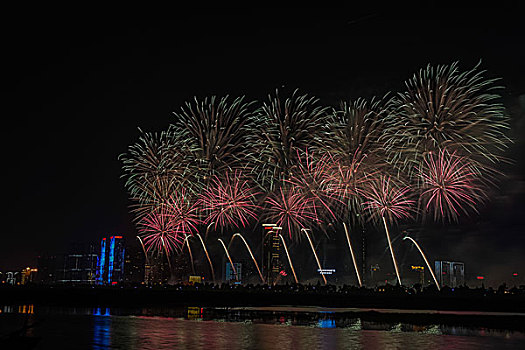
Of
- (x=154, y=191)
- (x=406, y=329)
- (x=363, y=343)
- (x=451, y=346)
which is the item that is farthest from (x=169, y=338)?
(x=154, y=191)

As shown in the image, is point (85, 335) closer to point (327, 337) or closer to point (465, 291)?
point (327, 337)

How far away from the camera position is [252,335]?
23766mm

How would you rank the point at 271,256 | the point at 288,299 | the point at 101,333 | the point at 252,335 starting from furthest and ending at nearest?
the point at 271,256 < the point at 288,299 < the point at 101,333 < the point at 252,335

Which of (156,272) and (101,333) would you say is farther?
(156,272)

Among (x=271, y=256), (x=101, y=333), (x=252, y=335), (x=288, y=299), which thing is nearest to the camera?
(x=252, y=335)

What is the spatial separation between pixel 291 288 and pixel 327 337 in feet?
197

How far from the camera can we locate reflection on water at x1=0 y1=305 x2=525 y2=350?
20.4 m

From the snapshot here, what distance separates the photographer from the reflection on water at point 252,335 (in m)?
20.4

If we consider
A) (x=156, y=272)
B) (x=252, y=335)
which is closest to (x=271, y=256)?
(x=156, y=272)

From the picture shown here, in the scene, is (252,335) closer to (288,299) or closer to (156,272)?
(288,299)

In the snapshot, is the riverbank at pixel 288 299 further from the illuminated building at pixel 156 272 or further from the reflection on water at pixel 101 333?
the illuminated building at pixel 156 272

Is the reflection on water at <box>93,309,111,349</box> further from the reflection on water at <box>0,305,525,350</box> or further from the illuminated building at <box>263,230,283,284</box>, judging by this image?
the illuminated building at <box>263,230,283,284</box>

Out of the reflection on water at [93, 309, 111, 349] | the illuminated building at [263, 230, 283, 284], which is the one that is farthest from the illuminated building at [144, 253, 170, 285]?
the reflection on water at [93, 309, 111, 349]

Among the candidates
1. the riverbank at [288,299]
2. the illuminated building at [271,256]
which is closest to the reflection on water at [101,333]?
the riverbank at [288,299]
